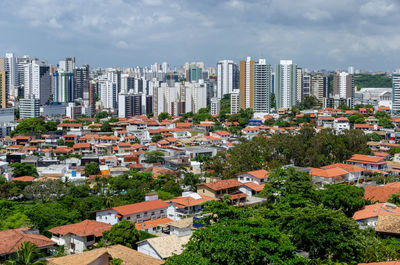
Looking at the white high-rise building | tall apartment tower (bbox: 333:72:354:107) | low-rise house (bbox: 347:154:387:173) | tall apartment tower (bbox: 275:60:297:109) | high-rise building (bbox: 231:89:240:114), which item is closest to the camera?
low-rise house (bbox: 347:154:387:173)

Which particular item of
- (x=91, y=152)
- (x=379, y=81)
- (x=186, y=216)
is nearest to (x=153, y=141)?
(x=91, y=152)

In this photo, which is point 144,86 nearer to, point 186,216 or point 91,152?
point 91,152

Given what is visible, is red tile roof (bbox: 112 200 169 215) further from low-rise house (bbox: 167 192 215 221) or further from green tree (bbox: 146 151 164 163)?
green tree (bbox: 146 151 164 163)

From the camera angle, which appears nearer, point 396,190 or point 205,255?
point 205,255

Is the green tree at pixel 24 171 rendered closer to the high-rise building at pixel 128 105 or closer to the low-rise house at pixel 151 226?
the low-rise house at pixel 151 226

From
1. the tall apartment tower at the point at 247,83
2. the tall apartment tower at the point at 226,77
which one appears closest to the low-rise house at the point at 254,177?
the tall apartment tower at the point at 247,83

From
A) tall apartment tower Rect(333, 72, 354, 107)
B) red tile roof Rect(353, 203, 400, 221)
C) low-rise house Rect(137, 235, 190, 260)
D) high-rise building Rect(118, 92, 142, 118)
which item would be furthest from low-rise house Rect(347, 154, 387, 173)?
tall apartment tower Rect(333, 72, 354, 107)
